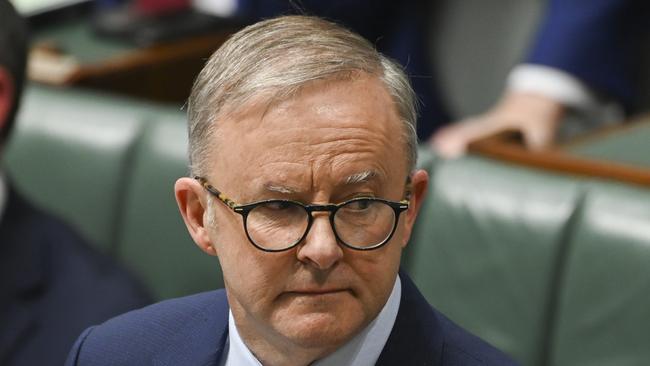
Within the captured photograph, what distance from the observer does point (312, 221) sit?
2.61 feet

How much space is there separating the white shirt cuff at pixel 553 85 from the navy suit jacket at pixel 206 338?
1.10m

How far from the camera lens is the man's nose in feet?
2.58

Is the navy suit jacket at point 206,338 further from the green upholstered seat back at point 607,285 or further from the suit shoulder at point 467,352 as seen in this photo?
the green upholstered seat back at point 607,285

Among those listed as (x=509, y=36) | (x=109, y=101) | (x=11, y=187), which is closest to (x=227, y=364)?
(x=11, y=187)

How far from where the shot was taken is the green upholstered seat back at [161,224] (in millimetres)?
1808

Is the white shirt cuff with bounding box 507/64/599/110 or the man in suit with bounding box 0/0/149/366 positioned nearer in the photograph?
the man in suit with bounding box 0/0/149/366

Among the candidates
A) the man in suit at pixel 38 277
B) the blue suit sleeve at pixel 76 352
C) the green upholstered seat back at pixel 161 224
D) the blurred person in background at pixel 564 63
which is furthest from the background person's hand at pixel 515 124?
the blue suit sleeve at pixel 76 352

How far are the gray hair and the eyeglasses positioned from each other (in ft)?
0.17

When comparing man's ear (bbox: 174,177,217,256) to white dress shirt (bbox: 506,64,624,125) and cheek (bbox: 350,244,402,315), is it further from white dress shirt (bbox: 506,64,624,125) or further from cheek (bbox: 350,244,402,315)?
white dress shirt (bbox: 506,64,624,125)

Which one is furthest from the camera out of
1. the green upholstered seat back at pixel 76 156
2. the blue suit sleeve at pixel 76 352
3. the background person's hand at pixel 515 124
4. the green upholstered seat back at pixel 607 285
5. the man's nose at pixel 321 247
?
the green upholstered seat back at pixel 76 156

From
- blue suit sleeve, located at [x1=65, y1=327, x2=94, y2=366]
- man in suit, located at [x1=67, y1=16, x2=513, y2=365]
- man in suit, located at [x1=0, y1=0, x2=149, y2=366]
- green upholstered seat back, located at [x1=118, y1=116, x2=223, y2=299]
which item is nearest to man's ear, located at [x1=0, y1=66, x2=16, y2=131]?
man in suit, located at [x1=0, y1=0, x2=149, y2=366]

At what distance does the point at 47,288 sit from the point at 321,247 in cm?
85

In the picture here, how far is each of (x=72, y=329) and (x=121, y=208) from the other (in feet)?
1.43

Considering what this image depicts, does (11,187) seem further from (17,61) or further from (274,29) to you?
(274,29)
